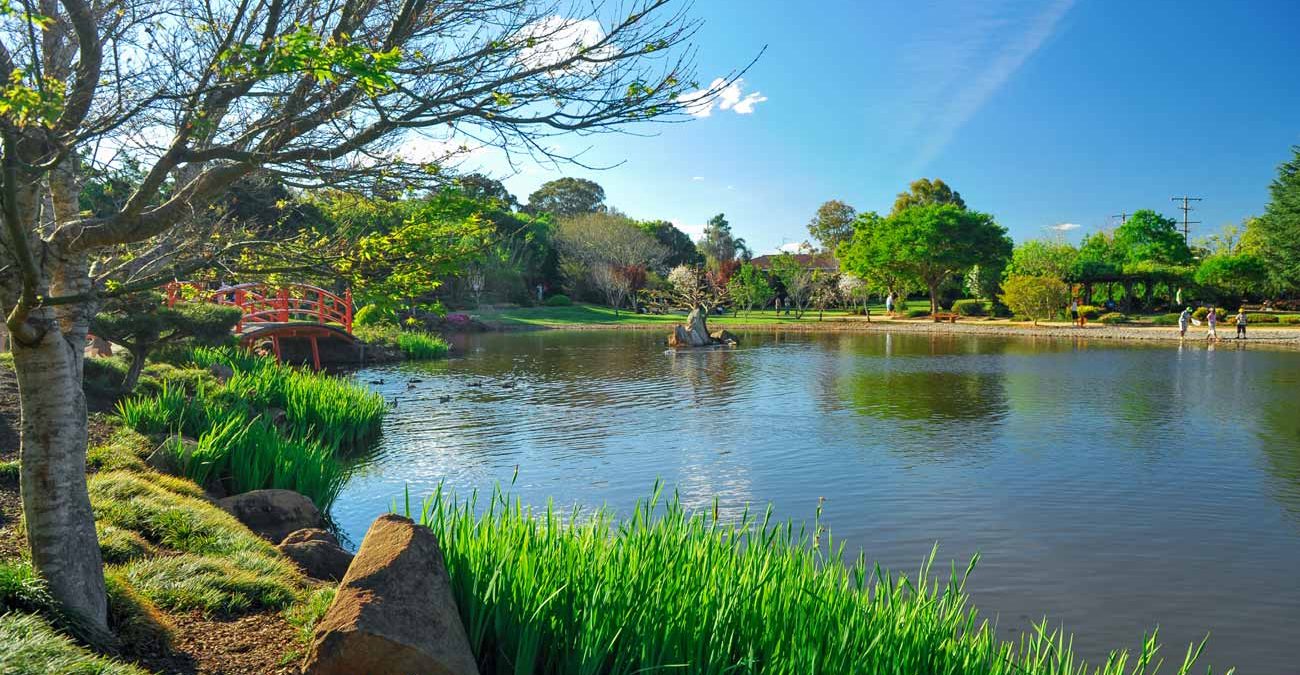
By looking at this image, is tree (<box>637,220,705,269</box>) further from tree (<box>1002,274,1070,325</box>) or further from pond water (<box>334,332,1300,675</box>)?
pond water (<box>334,332,1300,675</box>)

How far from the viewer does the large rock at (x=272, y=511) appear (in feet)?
24.8

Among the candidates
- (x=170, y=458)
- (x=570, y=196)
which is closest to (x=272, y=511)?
(x=170, y=458)

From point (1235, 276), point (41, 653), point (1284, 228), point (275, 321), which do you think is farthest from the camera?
point (1235, 276)

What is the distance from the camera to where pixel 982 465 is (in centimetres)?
1223

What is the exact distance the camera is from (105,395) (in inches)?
477

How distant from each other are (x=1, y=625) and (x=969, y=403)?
690 inches

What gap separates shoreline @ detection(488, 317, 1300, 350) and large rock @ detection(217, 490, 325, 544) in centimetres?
3475

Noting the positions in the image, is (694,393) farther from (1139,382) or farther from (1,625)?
(1,625)

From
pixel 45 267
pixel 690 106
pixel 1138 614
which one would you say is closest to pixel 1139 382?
pixel 1138 614

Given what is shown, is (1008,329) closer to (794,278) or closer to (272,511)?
(794,278)

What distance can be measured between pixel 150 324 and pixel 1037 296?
145 ft

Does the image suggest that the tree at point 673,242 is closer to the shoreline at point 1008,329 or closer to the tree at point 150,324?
the shoreline at point 1008,329

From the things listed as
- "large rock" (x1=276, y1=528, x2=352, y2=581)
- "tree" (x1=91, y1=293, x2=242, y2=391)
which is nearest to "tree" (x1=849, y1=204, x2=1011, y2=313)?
"tree" (x1=91, y1=293, x2=242, y2=391)

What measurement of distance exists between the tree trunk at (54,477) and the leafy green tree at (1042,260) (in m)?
54.6
